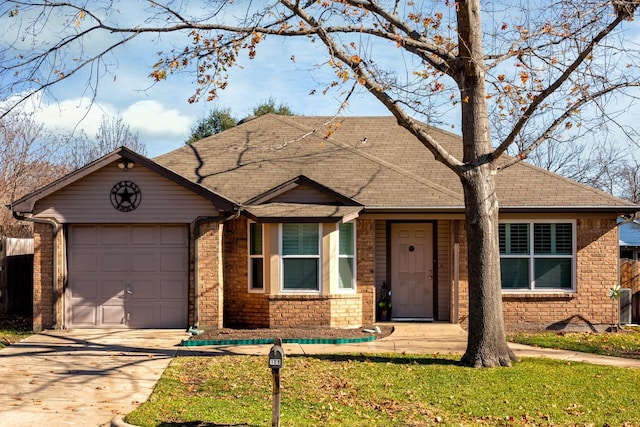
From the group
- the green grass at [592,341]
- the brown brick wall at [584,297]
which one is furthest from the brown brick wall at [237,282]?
the green grass at [592,341]

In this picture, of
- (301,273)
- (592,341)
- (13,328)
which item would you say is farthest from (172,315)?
(592,341)

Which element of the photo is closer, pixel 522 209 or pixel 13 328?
pixel 13 328

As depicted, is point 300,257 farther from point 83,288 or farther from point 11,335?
point 11,335

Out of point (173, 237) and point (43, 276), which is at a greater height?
point (173, 237)

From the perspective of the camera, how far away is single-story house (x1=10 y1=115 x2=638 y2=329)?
600 inches

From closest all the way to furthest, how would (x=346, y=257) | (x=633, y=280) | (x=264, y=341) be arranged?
(x=264, y=341) → (x=346, y=257) → (x=633, y=280)

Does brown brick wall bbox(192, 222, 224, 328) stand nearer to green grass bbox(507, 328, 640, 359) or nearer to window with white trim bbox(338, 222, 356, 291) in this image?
window with white trim bbox(338, 222, 356, 291)

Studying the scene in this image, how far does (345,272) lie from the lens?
15867mm

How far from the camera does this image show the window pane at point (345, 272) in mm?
15805

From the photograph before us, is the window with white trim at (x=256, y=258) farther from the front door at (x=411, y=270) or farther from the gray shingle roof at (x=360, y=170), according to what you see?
the front door at (x=411, y=270)

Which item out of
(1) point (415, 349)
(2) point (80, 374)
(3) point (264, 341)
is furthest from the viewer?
(3) point (264, 341)

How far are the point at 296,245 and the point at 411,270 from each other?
3.15 metres

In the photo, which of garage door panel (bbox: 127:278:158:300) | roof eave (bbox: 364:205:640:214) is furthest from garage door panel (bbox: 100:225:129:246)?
roof eave (bbox: 364:205:640:214)

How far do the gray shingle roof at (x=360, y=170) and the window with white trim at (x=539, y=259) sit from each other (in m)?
0.78
